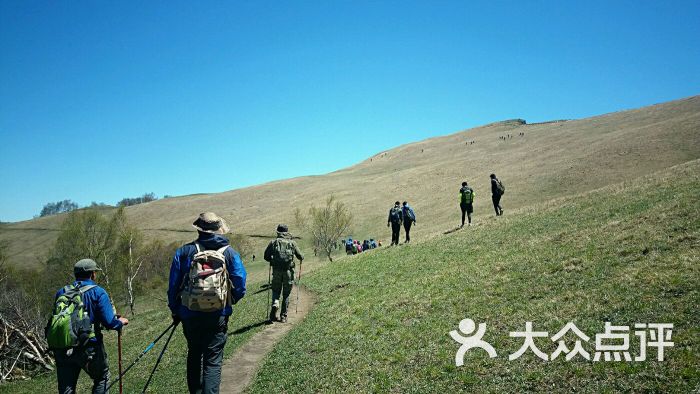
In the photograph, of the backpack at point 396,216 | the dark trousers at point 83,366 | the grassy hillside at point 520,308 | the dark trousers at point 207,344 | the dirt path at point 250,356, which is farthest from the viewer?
the backpack at point 396,216

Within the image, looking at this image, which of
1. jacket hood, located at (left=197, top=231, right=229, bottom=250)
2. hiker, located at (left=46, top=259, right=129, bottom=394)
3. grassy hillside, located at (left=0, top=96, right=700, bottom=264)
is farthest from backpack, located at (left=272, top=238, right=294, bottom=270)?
grassy hillside, located at (left=0, top=96, right=700, bottom=264)

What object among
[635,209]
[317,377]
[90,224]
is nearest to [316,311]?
[317,377]

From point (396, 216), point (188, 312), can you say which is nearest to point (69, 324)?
point (188, 312)

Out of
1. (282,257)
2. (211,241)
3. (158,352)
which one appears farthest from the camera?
(158,352)

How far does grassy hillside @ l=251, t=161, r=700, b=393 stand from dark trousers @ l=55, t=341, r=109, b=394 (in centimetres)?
402

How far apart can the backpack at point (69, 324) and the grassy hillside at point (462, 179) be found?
27178mm

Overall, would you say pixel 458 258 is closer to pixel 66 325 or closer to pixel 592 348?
pixel 592 348

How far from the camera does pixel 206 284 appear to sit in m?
7.38

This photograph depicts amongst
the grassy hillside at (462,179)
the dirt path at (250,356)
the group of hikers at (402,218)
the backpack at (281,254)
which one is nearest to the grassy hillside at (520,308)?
the dirt path at (250,356)

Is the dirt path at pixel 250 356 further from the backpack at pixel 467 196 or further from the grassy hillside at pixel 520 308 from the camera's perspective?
the backpack at pixel 467 196

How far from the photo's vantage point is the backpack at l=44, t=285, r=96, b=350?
770 centimetres

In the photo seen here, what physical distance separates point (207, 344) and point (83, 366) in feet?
8.02

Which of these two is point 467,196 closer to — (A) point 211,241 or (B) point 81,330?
(A) point 211,241

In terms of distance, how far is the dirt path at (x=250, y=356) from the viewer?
11.9 metres
